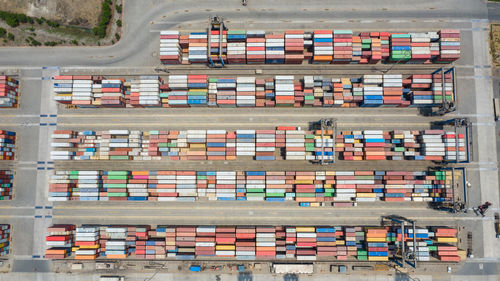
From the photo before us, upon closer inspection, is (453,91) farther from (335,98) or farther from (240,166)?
(240,166)

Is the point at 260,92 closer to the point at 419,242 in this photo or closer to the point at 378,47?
the point at 378,47

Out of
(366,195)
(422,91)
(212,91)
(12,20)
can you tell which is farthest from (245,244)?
(12,20)

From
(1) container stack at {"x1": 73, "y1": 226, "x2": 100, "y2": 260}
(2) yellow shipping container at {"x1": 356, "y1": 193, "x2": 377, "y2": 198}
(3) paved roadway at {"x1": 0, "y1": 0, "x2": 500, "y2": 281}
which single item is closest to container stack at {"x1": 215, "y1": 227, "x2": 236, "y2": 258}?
(3) paved roadway at {"x1": 0, "y1": 0, "x2": 500, "y2": 281}

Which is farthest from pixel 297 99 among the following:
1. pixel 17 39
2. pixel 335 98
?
pixel 17 39

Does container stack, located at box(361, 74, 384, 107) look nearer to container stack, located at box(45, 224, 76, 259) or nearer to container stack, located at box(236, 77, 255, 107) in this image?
container stack, located at box(236, 77, 255, 107)

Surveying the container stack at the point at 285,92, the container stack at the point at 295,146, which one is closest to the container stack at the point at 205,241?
the container stack at the point at 295,146

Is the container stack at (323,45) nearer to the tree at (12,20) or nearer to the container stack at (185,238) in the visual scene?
the container stack at (185,238)
